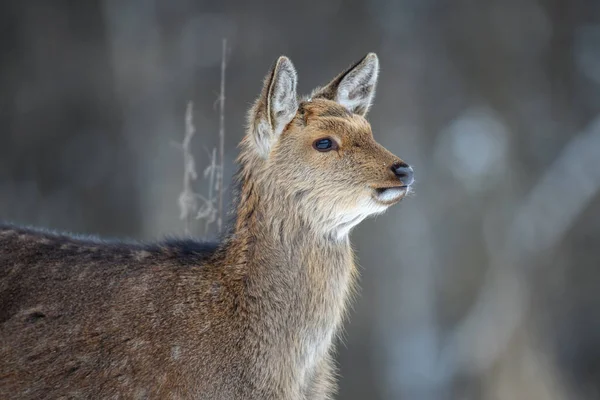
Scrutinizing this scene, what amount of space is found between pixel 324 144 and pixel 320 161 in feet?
0.34

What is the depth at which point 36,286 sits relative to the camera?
19.6 feet

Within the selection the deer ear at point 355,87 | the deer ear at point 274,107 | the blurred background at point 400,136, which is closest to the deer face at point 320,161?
the deer ear at point 274,107

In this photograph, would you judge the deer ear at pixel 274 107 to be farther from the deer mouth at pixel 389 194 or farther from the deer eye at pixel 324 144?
the deer mouth at pixel 389 194

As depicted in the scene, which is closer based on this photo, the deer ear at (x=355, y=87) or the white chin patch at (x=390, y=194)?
the white chin patch at (x=390, y=194)

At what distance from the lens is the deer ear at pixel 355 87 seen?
274 inches

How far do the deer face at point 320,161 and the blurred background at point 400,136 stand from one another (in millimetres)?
12108

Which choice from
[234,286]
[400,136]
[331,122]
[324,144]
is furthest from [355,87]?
[400,136]

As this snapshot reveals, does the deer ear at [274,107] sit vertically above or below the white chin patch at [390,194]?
above

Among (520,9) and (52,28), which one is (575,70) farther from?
(52,28)

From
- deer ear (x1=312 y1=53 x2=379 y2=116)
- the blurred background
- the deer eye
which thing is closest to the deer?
the deer eye

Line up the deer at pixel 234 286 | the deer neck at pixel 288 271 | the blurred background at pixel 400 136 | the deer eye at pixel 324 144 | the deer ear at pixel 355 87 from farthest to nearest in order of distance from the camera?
the blurred background at pixel 400 136 → the deer ear at pixel 355 87 → the deer eye at pixel 324 144 → the deer neck at pixel 288 271 → the deer at pixel 234 286

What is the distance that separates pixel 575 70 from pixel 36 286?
1889cm

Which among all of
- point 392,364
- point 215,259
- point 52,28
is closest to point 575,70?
point 392,364

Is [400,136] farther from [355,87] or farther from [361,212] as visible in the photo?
[361,212]
